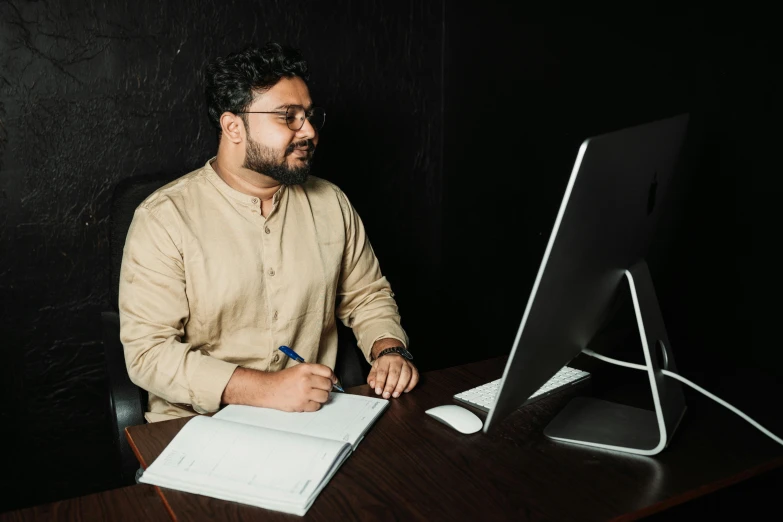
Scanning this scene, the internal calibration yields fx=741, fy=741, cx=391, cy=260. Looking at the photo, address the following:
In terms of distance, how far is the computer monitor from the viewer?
98 centimetres

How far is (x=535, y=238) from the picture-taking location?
232cm

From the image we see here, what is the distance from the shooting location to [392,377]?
153cm

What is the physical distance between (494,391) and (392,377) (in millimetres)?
210

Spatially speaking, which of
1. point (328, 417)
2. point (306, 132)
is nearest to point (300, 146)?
point (306, 132)

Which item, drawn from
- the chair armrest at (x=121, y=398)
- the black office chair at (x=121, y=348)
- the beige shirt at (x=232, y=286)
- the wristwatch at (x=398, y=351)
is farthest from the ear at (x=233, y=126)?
the wristwatch at (x=398, y=351)

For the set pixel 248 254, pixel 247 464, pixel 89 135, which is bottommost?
pixel 247 464

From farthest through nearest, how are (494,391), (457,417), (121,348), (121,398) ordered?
(121,348) < (121,398) < (494,391) < (457,417)

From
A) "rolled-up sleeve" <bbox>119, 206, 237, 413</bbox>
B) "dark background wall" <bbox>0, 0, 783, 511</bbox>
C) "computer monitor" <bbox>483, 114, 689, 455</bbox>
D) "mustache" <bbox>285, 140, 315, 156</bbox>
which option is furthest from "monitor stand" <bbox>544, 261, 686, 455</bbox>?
"mustache" <bbox>285, 140, 315, 156</bbox>

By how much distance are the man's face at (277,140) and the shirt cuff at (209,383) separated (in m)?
0.54

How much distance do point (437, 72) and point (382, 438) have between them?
72.4 inches

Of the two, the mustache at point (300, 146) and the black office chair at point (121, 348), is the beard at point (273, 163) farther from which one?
the black office chair at point (121, 348)

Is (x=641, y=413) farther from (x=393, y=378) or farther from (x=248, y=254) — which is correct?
(x=248, y=254)

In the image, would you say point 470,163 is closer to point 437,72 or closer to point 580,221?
point 437,72

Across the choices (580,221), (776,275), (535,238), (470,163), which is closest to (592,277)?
(580,221)
